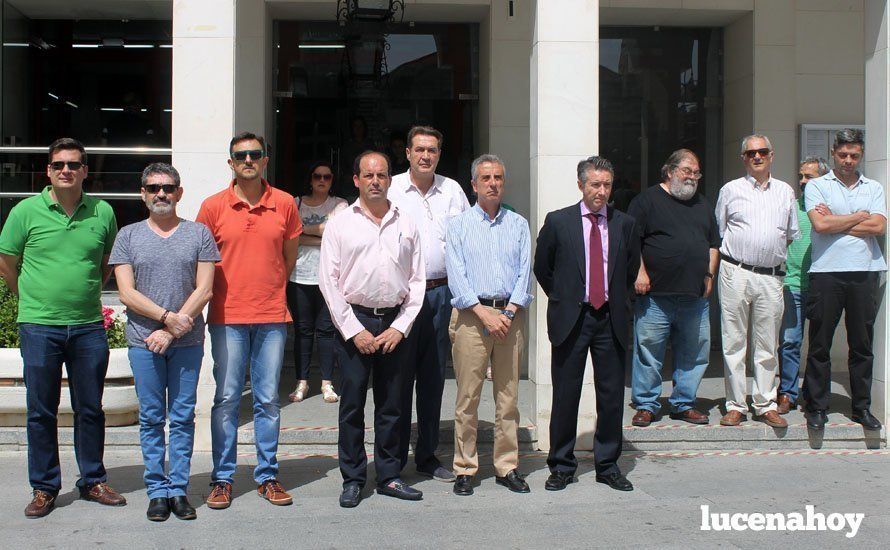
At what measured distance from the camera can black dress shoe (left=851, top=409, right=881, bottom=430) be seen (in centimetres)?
770

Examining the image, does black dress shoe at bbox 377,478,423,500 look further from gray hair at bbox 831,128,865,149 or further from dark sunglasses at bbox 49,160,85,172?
gray hair at bbox 831,128,865,149

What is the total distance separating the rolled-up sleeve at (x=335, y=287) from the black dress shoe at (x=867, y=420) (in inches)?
160

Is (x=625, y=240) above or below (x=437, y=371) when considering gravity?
above

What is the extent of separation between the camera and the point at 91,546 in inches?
206

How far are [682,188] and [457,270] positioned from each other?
230 centimetres

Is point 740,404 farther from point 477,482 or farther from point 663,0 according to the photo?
point 663,0

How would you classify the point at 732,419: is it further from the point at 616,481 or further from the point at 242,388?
the point at 242,388

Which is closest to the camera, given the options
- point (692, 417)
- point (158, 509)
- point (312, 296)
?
point (158, 509)

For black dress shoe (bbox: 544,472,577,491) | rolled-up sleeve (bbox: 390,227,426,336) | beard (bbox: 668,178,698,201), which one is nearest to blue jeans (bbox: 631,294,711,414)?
beard (bbox: 668,178,698,201)

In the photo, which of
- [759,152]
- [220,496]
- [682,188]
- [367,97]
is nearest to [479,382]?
[220,496]

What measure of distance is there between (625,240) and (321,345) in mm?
3150

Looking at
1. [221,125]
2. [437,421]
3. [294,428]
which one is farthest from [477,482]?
[221,125]

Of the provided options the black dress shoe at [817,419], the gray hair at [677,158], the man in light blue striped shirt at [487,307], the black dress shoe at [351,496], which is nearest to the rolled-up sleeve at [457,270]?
the man in light blue striped shirt at [487,307]

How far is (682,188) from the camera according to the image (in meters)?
7.74
